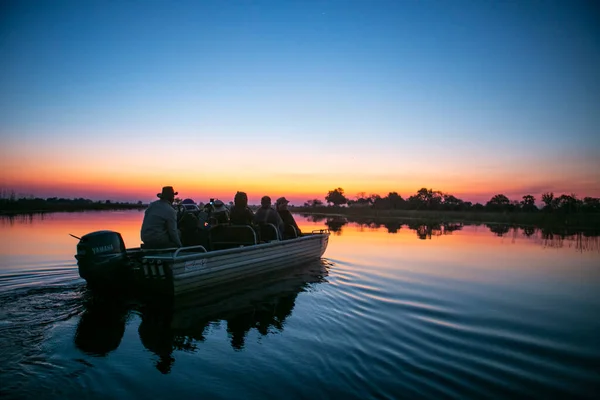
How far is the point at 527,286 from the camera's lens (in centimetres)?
964

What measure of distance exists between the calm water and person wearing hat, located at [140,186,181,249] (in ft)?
4.52

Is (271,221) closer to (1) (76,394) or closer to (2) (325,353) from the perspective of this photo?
(2) (325,353)

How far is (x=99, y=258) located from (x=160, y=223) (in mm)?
1428

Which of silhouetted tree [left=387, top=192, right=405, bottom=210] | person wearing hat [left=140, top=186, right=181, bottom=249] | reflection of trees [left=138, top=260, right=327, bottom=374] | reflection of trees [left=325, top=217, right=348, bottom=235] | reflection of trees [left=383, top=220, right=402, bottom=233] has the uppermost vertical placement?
silhouetted tree [left=387, top=192, right=405, bottom=210]

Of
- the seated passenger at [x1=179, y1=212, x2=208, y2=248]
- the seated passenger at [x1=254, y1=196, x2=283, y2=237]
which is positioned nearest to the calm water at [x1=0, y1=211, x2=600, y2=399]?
the seated passenger at [x1=179, y1=212, x2=208, y2=248]

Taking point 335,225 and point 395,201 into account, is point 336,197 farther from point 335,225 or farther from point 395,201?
point 335,225

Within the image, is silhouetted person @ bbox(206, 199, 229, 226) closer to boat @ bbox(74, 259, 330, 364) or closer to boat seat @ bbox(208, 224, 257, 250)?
boat seat @ bbox(208, 224, 257, 250)

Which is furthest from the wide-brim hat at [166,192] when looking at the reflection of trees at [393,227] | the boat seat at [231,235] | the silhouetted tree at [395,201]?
the silhouetted tree at [395,201]

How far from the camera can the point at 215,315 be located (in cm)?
657

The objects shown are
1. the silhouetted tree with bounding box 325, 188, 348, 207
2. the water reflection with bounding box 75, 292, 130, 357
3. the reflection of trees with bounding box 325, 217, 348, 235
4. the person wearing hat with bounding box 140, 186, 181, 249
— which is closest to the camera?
the water reflection with bounding box 75, 292, 130, 357

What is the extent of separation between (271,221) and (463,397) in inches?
319

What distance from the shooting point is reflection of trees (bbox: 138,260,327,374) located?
17.2 ft

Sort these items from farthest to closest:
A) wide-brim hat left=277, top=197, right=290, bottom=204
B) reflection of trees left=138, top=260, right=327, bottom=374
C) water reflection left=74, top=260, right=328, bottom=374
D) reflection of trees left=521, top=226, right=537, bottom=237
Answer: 1. reflection of trees left=521, top=226, right=537, bottom=237
2. wide-brim hat left=277, top=197, right=290, bottom=204
3. reflection of trees left=138, top=260, right=327, bottom=374
4. water reflection left=74, top=260, right=328, bottom=374

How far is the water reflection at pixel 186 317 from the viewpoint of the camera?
512cm
